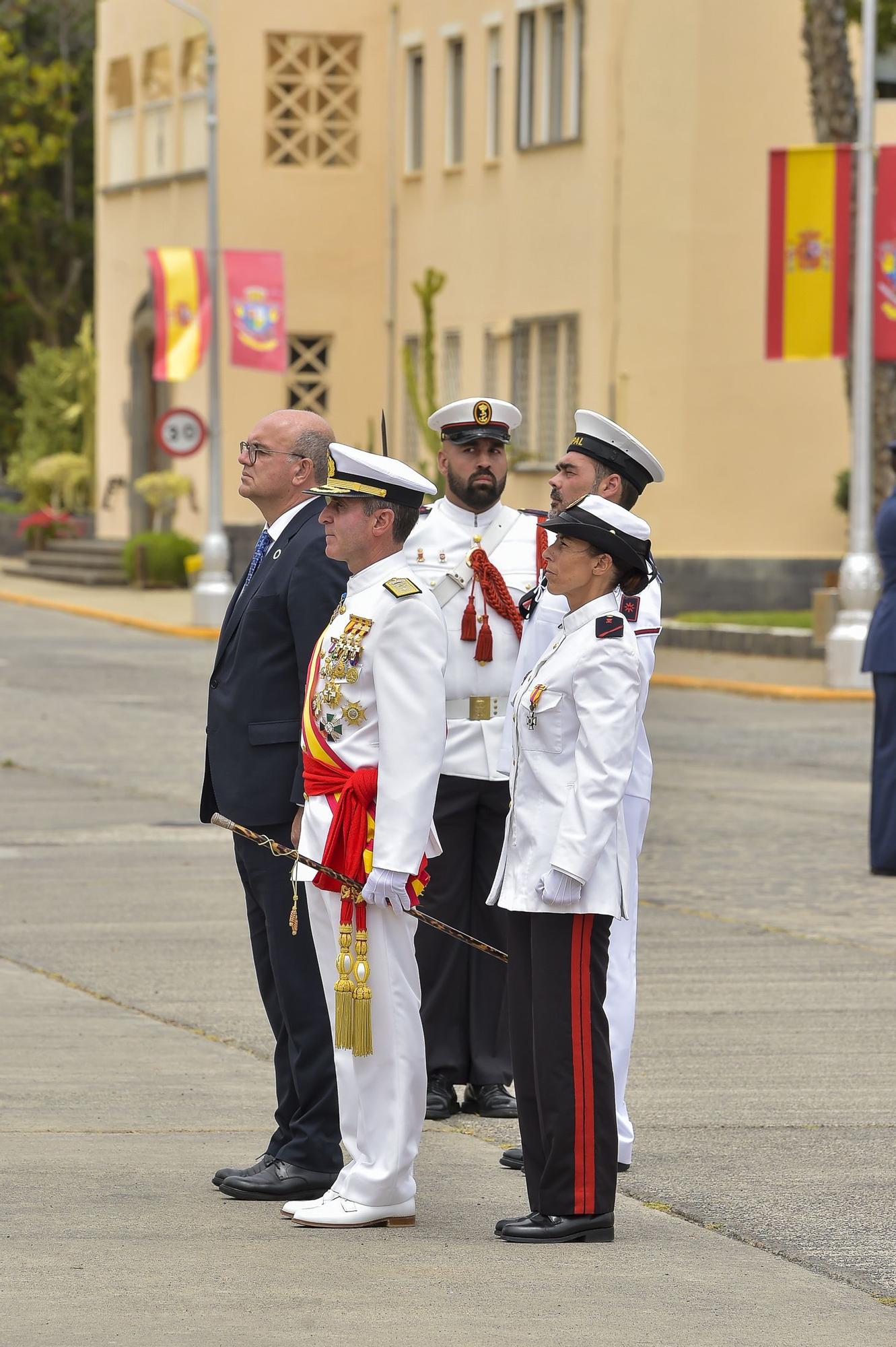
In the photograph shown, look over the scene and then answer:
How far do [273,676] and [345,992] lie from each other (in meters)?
0.89

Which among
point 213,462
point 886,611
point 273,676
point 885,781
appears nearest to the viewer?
point 273,676

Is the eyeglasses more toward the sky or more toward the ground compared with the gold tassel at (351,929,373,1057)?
more toward the sky

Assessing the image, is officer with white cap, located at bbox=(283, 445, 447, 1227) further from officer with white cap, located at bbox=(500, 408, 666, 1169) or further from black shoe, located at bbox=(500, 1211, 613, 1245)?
officer with white cap, located at bbox=(500, 408, 666, 1169)

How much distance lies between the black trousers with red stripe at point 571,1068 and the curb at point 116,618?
78.0 feet

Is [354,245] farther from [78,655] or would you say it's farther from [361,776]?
[361,776]

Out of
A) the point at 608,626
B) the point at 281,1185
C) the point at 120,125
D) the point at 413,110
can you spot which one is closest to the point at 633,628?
the point at 608,626

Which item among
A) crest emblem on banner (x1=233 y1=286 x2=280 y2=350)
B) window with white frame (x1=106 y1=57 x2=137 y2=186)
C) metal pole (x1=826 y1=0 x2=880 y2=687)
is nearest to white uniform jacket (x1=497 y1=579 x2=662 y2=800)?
metal pole (x1=826 y1=0 x2=880 y2=687)

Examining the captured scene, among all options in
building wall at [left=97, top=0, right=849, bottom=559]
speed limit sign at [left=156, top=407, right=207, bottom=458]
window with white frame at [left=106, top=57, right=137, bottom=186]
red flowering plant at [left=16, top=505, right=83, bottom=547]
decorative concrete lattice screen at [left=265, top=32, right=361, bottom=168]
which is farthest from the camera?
red flowering plant at [left=16, top=505, right=83, bottom=547]

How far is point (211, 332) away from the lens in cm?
3288

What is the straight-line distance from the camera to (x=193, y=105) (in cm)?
4022

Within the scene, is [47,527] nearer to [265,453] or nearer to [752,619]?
[752,619]

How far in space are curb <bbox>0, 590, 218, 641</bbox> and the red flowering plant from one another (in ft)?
18.0

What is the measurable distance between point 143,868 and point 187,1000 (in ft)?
10.7

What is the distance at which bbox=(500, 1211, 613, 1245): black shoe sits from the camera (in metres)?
5.90
